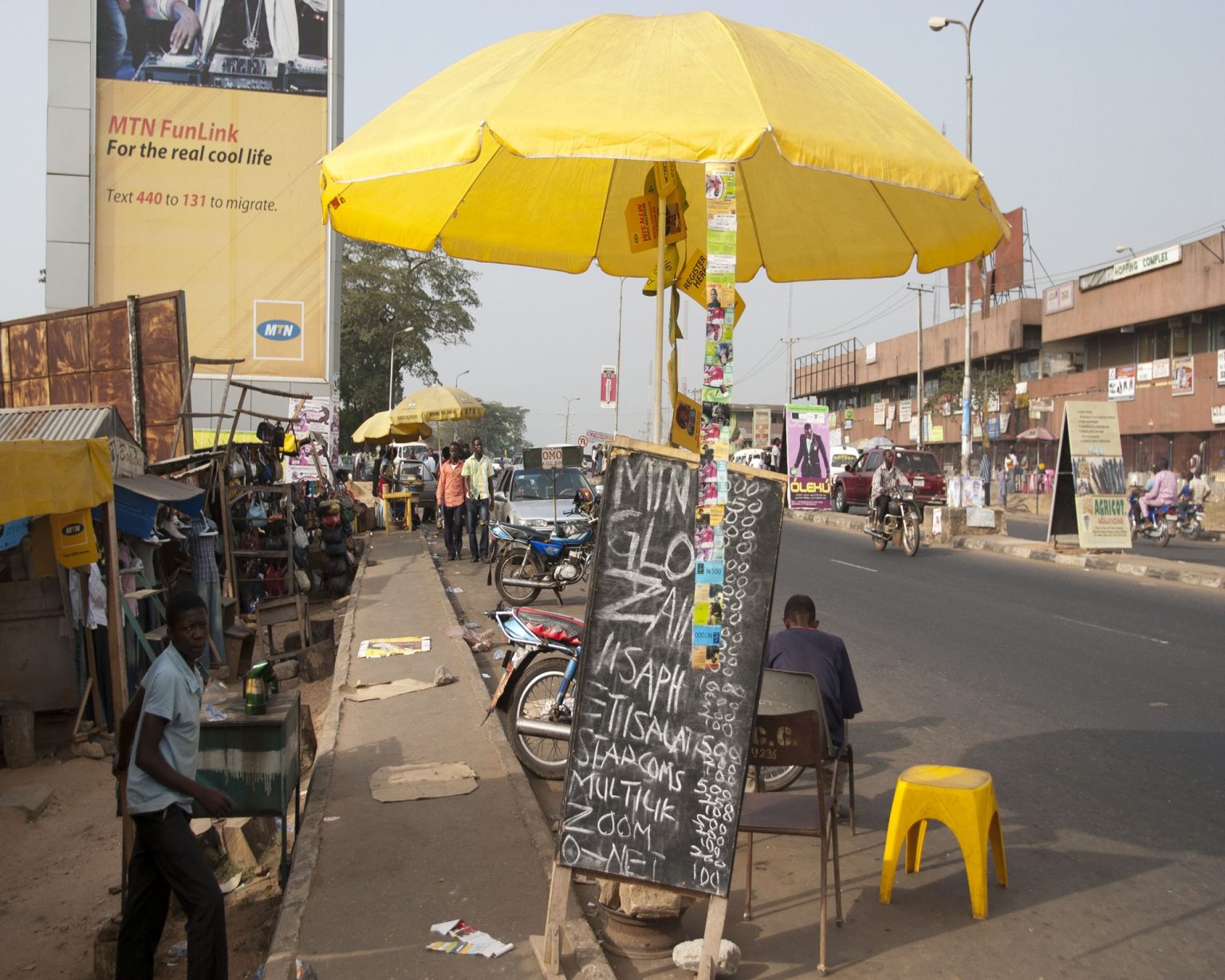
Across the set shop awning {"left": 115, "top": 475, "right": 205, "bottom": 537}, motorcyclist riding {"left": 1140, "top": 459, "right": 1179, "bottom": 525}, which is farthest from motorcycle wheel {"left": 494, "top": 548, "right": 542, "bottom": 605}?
motorcyclist riding {"left": 1140, "top": 459, "right": 1179, "bottom": 525}

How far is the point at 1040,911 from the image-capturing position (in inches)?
184

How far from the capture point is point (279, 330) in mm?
21906

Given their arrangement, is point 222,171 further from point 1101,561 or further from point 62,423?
point 1101,561

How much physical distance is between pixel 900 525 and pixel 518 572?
8.67 metres

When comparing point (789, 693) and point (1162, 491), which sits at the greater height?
point (1162, 491)

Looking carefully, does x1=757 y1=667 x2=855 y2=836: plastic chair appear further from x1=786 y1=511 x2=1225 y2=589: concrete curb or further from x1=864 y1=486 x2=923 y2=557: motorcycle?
x1=864 y1=486 x2=923 y2=557: motorcycle

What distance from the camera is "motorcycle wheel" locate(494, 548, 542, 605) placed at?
13.7 meters

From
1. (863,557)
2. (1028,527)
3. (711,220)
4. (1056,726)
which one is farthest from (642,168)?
(1028,527)

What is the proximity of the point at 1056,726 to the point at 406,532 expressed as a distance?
63.9 ft

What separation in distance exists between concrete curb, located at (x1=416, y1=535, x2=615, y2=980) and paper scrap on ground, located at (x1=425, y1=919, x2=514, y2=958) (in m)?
0.23

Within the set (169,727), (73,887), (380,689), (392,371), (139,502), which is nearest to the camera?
(169,727)

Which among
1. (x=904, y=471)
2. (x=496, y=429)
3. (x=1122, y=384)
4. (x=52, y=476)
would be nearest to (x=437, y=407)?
(x=904, y=471)

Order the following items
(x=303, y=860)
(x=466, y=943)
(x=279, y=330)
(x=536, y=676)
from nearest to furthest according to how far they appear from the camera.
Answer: (x=466, y=943) < (x=303, y=860) < (x=536, y=676) < (x=279, y=330)

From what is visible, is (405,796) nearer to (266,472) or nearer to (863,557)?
(266,472)
